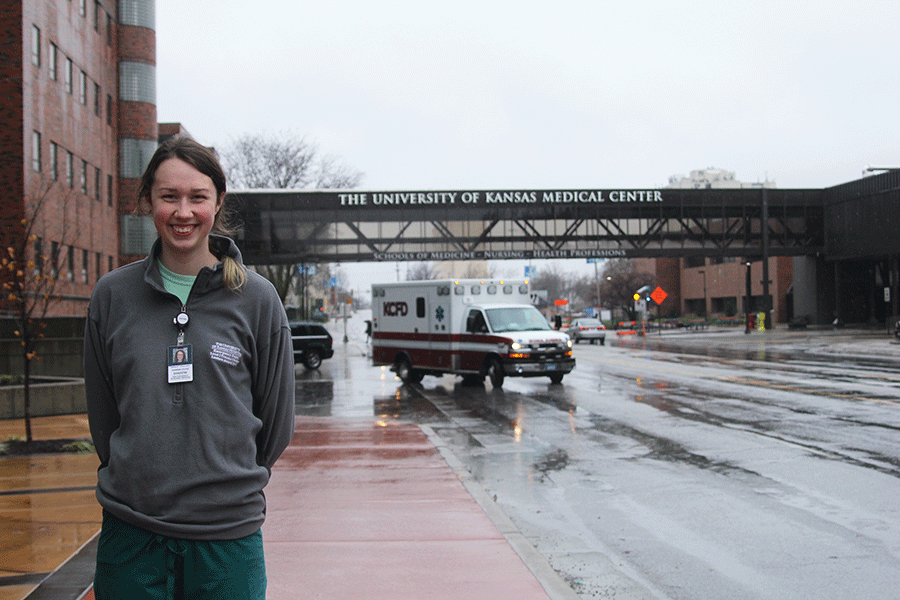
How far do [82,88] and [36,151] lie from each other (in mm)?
6406

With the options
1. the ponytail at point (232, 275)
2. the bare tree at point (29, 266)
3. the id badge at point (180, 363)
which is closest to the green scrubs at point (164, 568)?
the id badge at point (180, 363)

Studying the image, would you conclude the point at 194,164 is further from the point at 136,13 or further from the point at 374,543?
the point at 136,13

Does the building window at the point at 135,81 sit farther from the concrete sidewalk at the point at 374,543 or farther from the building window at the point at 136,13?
the concrete sidewalk at the point at 374,543

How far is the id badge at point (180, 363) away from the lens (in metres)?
2.47

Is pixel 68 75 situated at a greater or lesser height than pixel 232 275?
greater

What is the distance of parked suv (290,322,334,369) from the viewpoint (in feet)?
99.2

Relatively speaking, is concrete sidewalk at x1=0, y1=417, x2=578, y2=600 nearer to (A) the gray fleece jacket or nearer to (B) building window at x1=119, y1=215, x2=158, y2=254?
(A) the gray fleece jacket

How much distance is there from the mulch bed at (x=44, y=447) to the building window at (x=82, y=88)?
26079 millimetres

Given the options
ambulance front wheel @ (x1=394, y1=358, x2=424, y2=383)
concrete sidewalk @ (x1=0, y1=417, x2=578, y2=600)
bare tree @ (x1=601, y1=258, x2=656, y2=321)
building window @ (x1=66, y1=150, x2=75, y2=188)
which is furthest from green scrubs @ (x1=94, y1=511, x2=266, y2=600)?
bare tree @ (x1=601, y1=258, x2=656, y2=321)

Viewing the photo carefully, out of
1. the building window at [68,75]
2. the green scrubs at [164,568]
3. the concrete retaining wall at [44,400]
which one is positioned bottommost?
the concrete retaining wall at [44,400]

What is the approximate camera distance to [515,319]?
826 inches

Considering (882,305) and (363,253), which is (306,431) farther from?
(882,305)

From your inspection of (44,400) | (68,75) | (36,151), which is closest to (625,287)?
(68,75)

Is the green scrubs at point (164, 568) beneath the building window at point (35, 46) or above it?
beneath
